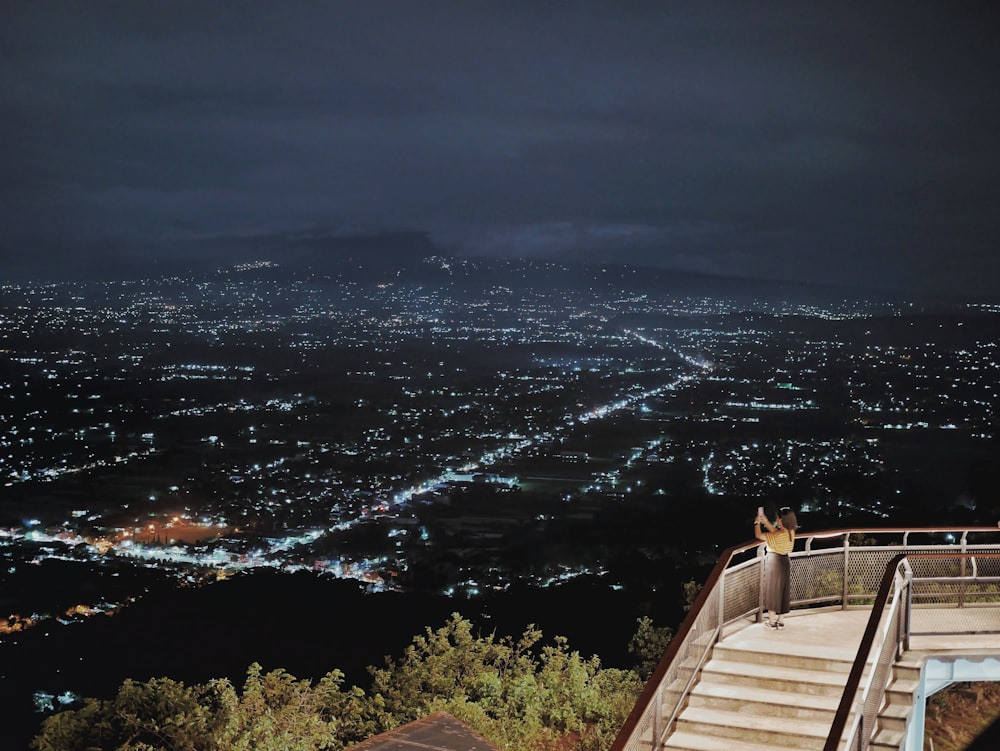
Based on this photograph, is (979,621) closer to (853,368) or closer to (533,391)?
(533,391)

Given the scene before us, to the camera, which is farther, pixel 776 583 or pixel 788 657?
pixel 776 583

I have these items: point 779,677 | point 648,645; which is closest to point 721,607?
point 779,677

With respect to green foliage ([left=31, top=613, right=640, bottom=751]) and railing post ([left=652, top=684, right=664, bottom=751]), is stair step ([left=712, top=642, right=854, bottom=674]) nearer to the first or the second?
railing post ([left=652, top=684, right=664, bottom=751])

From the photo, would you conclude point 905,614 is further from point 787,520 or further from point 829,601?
point 829,601

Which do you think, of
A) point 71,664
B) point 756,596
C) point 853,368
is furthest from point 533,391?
point 756,596

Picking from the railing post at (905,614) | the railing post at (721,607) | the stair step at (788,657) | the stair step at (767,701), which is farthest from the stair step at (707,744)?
the railing post at (905,614)

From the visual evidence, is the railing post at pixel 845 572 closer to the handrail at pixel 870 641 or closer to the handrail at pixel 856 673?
the handrail at pixel 870 641
